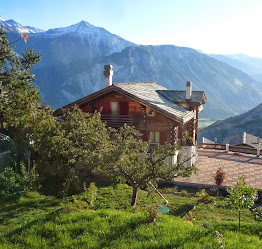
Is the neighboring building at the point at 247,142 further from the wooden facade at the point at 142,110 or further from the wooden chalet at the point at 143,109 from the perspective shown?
the wooden facade at the point at 142,110

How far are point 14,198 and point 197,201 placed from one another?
9.82 meters

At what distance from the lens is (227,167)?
23.1 meters

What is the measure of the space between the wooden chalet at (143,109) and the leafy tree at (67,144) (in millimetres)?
6957

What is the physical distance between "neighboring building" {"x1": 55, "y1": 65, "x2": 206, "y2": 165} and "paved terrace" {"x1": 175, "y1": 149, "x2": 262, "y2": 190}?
87.7 inches

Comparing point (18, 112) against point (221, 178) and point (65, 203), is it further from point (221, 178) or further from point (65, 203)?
point (221, 178)

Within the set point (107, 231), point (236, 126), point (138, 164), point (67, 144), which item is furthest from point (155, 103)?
point (236, 126)

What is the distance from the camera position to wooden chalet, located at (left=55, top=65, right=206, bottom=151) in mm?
19547

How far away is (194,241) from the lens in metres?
6.61

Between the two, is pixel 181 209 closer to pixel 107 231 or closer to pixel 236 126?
pixel 107 231

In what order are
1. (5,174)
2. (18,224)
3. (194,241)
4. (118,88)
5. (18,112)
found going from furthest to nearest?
1. (118,88)
2. (18,112)
3. (5,174)
4. (18,224)
5. (194,241)

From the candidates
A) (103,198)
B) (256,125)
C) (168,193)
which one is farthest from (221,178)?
(256,125)

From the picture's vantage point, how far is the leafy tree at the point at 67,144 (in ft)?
37.5

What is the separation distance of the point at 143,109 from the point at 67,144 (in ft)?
32.0

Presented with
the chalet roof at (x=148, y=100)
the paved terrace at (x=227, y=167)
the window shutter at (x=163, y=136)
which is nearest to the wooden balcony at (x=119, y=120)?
the chalet roof at (x=148, y=100)
